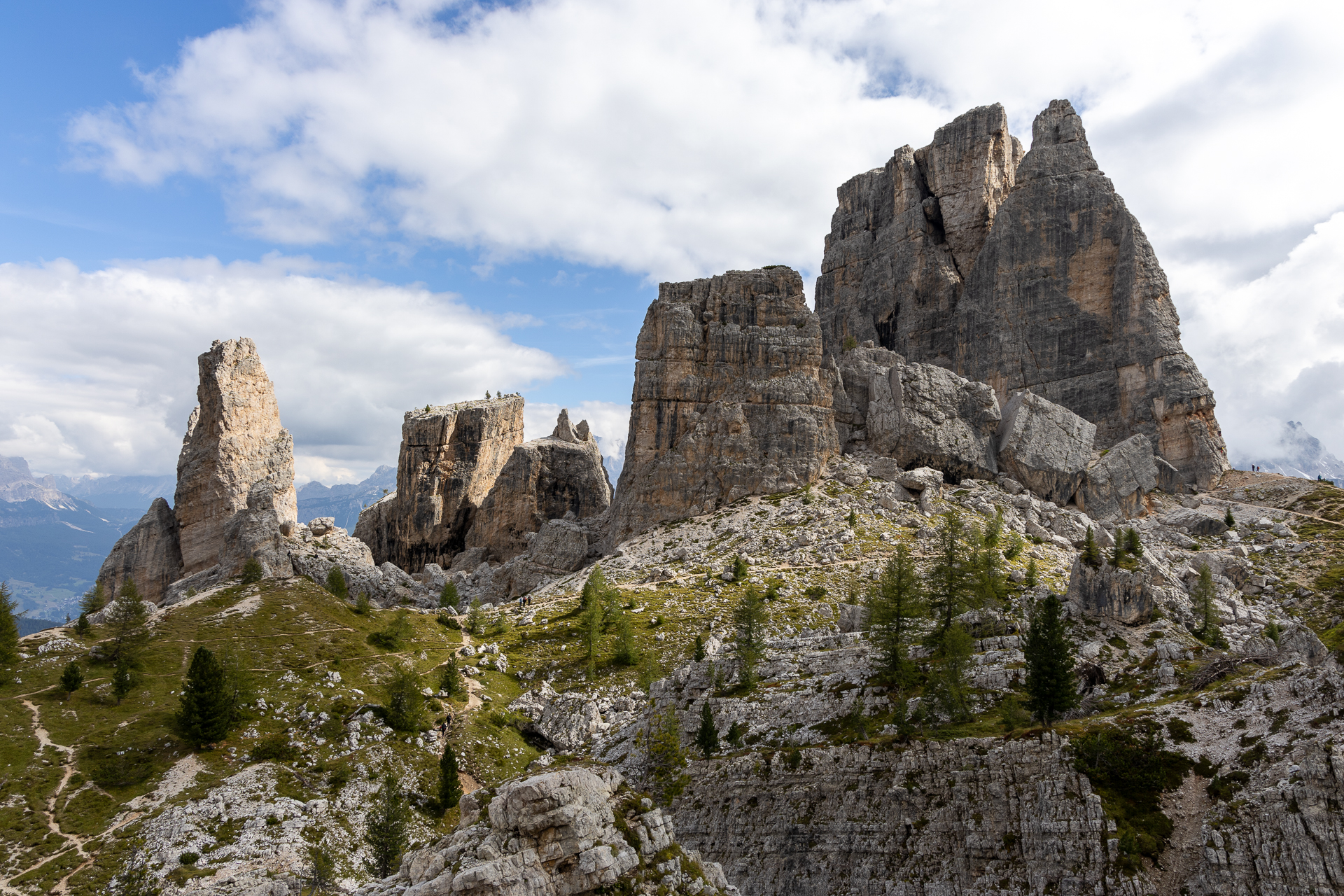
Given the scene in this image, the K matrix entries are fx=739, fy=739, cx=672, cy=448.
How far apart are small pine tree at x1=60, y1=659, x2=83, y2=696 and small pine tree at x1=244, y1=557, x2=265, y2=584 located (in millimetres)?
27856

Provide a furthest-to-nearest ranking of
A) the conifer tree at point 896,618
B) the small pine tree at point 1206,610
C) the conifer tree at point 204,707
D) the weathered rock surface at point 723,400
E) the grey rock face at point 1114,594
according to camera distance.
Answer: the weathered rock surface at point 723,400 → the small pine tree at point 1206,610 → the conifer tree at point 204,707 → the grey rock face at point 1114,594 → the conifer tree at point 896,618

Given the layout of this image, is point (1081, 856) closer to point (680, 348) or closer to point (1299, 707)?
point (1299, 707)

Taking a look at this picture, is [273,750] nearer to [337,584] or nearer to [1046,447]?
[337,584]

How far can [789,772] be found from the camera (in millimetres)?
54500

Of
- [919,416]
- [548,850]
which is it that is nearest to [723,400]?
[919,416]

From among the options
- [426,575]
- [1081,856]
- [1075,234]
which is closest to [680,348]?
[426,575]

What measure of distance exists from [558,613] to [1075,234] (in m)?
128

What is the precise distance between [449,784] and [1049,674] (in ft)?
167

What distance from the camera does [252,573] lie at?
102 metres

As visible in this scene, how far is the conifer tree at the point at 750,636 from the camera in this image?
72.2 meters

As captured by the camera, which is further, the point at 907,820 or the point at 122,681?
the point at 122,681

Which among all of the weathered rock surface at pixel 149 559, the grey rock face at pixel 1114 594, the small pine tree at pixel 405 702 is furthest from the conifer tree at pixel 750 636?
the weathered rock surface at pixel 149 559

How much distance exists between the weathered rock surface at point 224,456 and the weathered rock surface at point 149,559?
236cm

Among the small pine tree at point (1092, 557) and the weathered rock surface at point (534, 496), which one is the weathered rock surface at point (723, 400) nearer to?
the weathered rock surface at point (534, 496)
